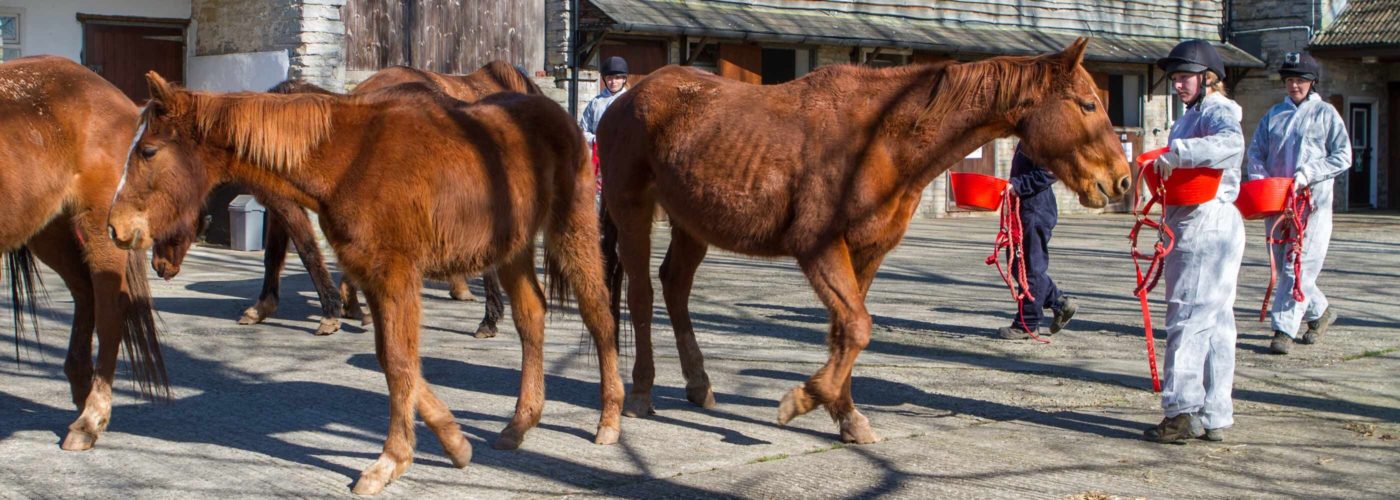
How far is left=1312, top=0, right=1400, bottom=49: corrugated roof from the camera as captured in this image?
2620cm

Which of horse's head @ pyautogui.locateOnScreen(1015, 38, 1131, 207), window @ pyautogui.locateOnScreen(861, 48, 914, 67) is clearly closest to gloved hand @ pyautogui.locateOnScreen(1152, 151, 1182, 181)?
horse's head @ pyautogui.locateOnScreen(1015, 38, 1131, 207)

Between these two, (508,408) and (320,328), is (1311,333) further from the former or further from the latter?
(320,328)

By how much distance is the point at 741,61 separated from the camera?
71.7ft

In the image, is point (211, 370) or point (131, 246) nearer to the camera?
point (131, 246)

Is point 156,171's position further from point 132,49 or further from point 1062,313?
point 132,49

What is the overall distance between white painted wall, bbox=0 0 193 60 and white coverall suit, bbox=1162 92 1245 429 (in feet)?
46.9

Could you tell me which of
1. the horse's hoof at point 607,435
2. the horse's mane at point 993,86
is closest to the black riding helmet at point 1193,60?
the horse's mane at point 993,86

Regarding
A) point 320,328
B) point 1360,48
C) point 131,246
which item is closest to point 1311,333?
point 320,328

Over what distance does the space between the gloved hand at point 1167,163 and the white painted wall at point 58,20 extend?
14250 millimetres

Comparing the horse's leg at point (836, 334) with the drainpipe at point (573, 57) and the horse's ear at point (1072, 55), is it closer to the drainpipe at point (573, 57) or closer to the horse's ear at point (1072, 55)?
the horse's ear at point (1072, 55)

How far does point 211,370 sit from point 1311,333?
7029 millimetres

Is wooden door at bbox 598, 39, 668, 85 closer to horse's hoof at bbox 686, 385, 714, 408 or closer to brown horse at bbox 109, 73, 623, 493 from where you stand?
horse's hoof at bbox 686, 385, 714, 408

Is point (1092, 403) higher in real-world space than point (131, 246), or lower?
lower

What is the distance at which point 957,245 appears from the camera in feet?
59.2
